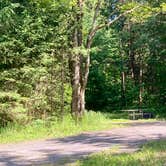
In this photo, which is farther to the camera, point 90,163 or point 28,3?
point 28,3

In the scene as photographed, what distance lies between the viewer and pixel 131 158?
10.6 m

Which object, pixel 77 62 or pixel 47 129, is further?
pixel 77 62

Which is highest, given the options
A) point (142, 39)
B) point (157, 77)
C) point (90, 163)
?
point (142, 39)

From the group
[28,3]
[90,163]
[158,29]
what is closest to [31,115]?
[28,3]

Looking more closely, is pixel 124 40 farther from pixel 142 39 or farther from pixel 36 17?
pixel 36 17

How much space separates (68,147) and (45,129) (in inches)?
156

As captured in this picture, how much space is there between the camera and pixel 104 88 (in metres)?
42.6

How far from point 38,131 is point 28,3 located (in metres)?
4.84

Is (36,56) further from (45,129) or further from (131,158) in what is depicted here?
(131,158)

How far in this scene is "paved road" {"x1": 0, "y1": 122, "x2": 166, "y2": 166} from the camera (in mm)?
11156

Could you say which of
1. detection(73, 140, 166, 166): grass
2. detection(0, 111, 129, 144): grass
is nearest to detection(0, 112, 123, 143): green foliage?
detection(0, 111, 129, 144): grass

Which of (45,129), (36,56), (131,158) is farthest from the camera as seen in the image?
(36,56)

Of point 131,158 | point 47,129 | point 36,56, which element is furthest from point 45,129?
point 131,158

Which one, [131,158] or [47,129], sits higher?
[47,129]
